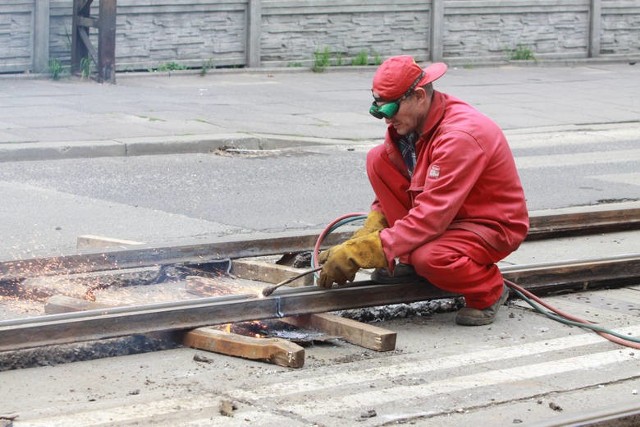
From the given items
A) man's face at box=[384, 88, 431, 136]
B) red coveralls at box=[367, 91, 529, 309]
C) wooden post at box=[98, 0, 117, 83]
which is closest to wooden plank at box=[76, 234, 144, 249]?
red coveralls at box=[367, 91, 529, 309]

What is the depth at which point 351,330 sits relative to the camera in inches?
232

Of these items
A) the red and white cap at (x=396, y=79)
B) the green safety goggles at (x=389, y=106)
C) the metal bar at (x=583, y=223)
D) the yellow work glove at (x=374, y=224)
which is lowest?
the metal bar at (x=583, y=223)

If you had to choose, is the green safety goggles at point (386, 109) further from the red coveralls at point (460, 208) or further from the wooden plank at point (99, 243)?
the wooden plank at point (99, 243)

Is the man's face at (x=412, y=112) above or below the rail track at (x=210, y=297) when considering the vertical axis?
above

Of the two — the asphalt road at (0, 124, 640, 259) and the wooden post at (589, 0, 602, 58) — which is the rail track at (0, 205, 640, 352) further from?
the wooden post at (589, 0, 602, 58)

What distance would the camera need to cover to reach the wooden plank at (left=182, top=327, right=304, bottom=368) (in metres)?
5.47

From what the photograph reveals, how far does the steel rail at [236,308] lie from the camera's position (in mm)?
5391

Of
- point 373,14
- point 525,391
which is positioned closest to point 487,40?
point 373,14

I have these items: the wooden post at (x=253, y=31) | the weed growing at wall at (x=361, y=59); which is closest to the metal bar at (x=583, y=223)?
the wooden post at (x=253, y=31)

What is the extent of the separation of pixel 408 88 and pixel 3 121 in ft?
25.0

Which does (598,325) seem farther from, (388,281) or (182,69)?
(182,69)

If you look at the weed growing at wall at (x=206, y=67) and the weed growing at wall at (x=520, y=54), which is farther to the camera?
the weed growing at wall at (x=520, y=54)

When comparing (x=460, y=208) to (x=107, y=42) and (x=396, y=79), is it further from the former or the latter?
(x=107, y=42)

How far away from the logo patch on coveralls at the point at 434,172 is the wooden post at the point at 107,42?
970 centimetres
